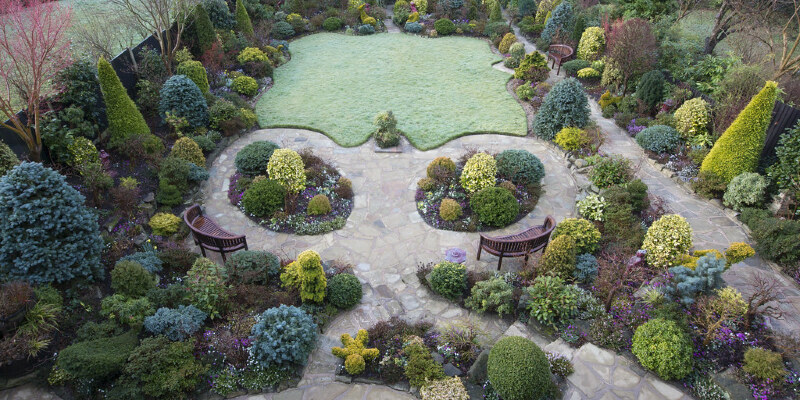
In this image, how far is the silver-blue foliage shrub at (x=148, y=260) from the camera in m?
9.14

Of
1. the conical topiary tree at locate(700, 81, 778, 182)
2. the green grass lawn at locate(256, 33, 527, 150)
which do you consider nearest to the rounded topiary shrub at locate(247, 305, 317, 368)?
the green grass lawn at locate(256, 33, 527, 150)

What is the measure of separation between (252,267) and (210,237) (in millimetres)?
1090

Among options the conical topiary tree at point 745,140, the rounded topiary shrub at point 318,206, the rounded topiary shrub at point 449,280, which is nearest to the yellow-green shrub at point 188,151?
the rounded topiary shrub at point 318,206

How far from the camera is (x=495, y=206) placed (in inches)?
436

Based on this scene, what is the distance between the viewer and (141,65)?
48.0ft

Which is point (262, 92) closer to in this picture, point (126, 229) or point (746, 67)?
point (126, 229)

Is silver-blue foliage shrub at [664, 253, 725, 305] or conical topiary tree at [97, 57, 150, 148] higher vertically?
conical topiary tree at [97, 57, 150, 148]

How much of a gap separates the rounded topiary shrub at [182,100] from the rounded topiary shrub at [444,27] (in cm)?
1359

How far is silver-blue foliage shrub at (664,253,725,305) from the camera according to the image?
25.8 feet

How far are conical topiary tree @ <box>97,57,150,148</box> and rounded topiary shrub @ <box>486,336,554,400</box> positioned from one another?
36.2 feet

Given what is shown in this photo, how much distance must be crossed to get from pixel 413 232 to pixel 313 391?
184 inches

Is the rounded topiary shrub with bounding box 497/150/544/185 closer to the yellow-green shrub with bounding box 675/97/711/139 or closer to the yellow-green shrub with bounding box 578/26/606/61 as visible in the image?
the yellow-green shrub with bounding box 675/97/711/139

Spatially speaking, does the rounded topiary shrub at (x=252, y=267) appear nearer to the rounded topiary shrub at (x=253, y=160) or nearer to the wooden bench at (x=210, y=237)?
the wooden bench at (x=210, y=237)

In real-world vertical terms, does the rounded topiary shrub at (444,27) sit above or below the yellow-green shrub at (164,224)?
above
